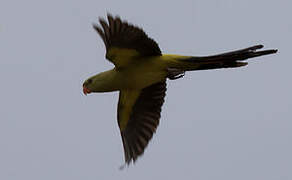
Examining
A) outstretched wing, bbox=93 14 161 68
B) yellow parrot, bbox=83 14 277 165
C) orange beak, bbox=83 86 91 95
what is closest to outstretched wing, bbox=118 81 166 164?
yellow parrot, bbox=83 14 277 165

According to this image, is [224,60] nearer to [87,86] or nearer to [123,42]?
[123,42]

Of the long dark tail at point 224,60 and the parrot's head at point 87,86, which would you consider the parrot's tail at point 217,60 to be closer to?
the long dark tail at point 224,60

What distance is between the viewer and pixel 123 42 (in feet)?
30.2

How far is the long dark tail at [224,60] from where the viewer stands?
8906mm

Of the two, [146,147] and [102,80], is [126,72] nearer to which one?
[102,80]

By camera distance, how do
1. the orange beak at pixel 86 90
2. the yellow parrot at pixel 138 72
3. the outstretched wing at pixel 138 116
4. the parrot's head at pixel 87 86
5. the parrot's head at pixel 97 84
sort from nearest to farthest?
the yellow parrot at pixel 138 72, the parrot's head at pixel 97 84, the parrot's head at pixel 87 86, the orange beak at pixel 86 90, the outstretched wing at pixel 138 116

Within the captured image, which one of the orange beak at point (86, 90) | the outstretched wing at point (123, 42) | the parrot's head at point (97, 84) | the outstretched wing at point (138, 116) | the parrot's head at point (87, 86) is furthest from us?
the outstretched wing at point (138, 116)

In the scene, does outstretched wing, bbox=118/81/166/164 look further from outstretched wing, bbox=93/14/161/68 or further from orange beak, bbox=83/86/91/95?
outstretched wing, bbox=93/14/161/68

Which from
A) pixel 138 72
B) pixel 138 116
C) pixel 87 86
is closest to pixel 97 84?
pixel 87 86

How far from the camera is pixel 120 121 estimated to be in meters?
11.1

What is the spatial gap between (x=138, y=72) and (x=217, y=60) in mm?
1382

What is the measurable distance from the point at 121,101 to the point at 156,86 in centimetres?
79

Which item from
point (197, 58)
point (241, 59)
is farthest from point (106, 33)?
point (241, 59)

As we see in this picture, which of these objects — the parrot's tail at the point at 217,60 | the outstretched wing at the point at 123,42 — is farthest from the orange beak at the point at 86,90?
the parrot's tail at the point at 217,60
